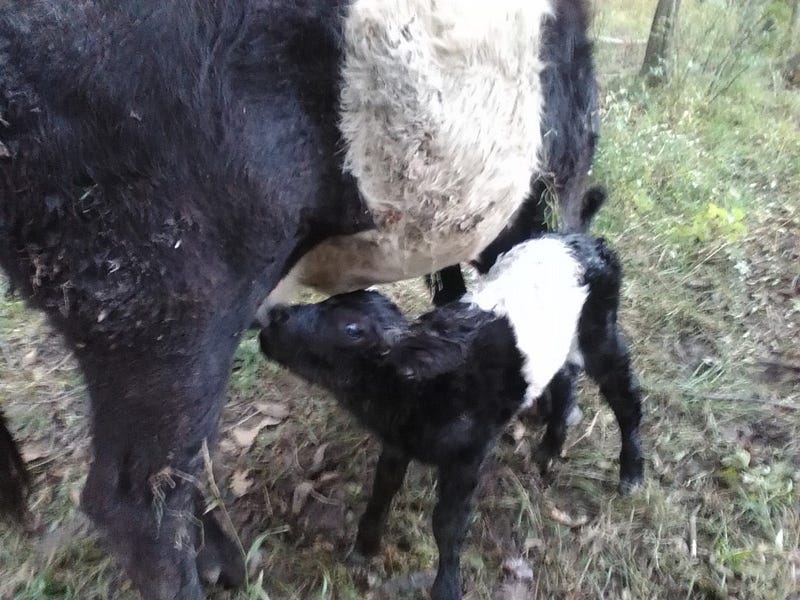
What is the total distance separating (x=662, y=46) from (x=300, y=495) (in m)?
4.91

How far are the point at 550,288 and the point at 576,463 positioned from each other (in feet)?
2.49

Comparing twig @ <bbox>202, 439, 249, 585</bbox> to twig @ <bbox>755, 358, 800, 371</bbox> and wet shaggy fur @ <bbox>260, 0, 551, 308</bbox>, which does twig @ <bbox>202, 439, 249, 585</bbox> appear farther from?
twig @ <bbox>755, 358, 800, 371</bbox>

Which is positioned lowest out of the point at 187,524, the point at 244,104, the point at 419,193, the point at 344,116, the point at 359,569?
the point at 359,569

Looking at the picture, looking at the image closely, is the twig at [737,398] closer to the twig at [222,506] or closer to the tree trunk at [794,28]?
the twig at [222,506]

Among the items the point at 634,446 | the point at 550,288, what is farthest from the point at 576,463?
the point at 550,288

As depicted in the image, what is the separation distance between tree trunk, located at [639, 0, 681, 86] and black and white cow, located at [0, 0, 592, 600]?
14.0 feet

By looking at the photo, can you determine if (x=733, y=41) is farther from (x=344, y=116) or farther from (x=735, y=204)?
(x=344, y=116)

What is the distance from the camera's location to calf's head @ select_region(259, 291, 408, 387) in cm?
211

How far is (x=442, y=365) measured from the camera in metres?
2.07

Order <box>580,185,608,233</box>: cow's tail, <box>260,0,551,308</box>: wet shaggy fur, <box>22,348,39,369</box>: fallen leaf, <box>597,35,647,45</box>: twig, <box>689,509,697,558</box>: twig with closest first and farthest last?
<box>260,0,551,308</box>: wet shaggy fur < <box>689,509,697,558</box>: twig < <box>580,185,608,233</box>: cow's tail < <box>22,348,39,369</box>: fallen leaf < <box>597,35,647,45</box>: twig

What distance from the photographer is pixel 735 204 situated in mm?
4191

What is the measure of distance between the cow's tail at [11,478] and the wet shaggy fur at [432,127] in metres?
0.76

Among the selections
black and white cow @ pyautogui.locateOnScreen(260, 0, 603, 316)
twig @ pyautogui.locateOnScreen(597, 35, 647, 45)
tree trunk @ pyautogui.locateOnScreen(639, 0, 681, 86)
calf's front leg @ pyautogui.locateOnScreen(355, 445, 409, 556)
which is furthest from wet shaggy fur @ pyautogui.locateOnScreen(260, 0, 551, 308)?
twig @ pyautogui.locateOnScreen(597, 35, 647, 45)

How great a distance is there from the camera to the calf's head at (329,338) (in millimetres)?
2107
